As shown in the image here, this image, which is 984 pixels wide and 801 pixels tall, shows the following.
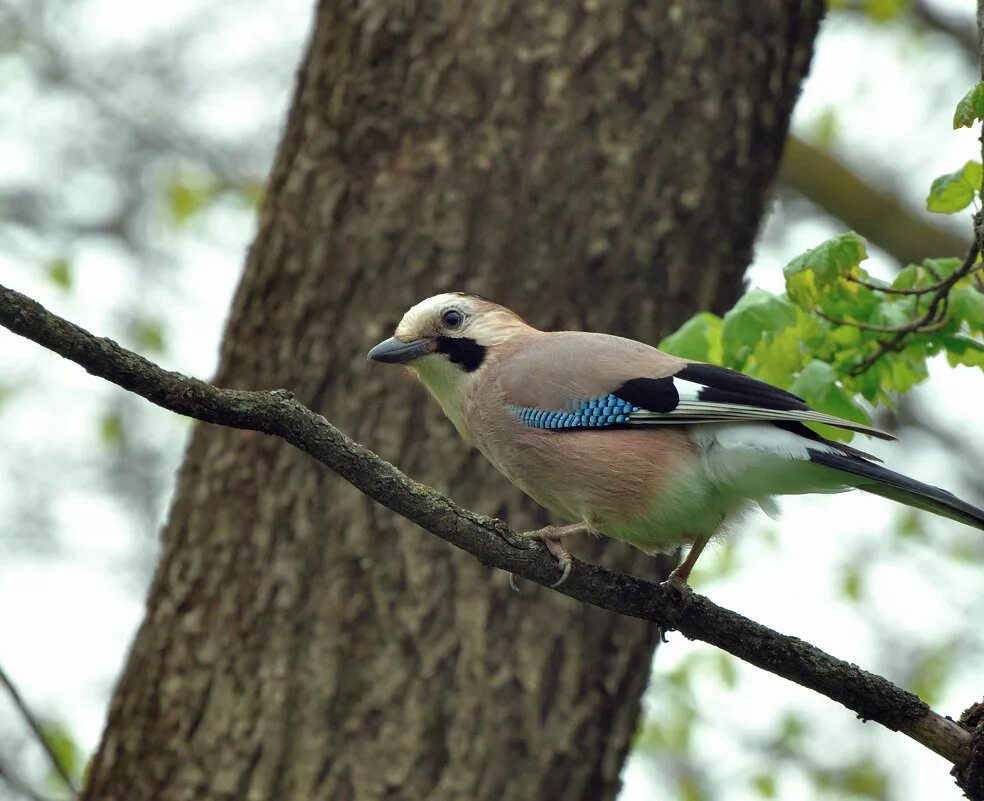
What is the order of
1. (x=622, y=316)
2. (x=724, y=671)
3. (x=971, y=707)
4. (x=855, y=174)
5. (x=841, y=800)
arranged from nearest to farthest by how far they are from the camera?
(x=971, y=707)
(x=622, y=316)
(x=855, y=174)
(x=724, y=671)
(x=841, y=800)

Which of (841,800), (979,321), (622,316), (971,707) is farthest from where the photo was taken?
(841,800)

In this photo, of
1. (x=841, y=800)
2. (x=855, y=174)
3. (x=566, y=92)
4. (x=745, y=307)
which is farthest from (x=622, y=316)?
(x=841, y=800)

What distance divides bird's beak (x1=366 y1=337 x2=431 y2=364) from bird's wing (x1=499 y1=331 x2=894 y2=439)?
0.99ft

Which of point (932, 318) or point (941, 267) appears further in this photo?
point (941, 267)

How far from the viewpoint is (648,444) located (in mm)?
3783

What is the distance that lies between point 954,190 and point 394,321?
2218 millimetres

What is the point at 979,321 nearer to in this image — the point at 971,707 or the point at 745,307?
the point at 745,307

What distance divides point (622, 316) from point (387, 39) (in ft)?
5.05

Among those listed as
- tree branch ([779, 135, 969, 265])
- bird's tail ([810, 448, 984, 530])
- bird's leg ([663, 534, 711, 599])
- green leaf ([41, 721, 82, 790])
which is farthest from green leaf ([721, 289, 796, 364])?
green leaf ([41, 721, 82, 790])

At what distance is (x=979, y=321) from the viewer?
3.74m

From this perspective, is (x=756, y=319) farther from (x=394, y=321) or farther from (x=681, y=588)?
(x=394, y=321)

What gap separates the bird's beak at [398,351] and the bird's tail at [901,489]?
143cm

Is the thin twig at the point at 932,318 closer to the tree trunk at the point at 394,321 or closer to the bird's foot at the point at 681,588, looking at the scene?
the bird's foot at the point at 681,588

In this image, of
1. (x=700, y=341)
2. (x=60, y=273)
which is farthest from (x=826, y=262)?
(x=60, y=273)
